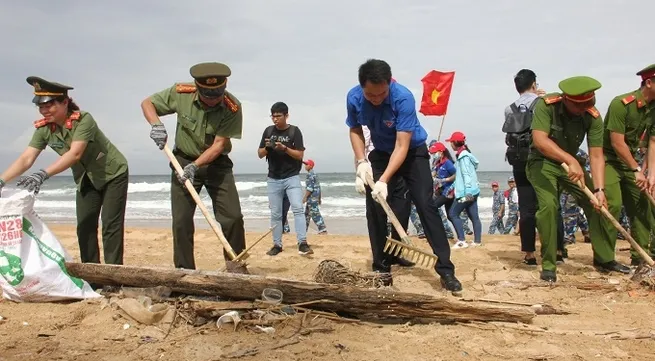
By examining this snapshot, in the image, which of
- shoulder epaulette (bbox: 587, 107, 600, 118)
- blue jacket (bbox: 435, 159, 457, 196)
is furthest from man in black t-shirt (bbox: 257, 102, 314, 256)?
shoulder epaulette (bbox: 587, 107, 600, 118)

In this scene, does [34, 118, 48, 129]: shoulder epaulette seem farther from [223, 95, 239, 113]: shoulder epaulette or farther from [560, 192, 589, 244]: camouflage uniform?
[560, 192, 589, 244]: camouflage uniform

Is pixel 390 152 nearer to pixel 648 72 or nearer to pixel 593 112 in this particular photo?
pixel 593 112

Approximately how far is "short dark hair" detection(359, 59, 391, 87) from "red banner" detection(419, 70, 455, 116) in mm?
5263

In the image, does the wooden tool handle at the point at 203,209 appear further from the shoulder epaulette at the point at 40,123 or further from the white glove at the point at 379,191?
the white glove at the point at 379,191

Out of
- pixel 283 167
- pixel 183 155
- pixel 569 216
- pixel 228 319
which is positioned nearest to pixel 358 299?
pixel 228 319

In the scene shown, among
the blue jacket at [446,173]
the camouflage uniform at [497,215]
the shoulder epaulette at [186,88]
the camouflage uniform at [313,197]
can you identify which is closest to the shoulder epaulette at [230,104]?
the shoulder epaulette at [186,88]

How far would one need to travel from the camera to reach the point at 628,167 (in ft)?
16.2

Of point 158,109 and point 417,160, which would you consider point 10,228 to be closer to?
point 158,109

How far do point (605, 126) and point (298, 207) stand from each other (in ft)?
11.4

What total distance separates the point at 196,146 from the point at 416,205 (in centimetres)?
187

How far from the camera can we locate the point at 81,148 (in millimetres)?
3986

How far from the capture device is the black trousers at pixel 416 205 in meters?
4.12

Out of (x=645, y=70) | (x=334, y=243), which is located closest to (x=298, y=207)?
(x=334, y=243)

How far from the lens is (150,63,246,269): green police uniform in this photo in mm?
4273
